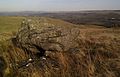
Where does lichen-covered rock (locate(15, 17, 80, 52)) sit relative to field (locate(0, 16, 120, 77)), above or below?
above

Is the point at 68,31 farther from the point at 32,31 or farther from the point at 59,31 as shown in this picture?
the point at 32,31

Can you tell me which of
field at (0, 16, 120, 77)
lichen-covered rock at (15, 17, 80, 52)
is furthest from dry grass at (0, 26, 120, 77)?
lichen-covered rock at (15, 17, 80, 52)

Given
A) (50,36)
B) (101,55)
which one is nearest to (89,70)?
(101,55)

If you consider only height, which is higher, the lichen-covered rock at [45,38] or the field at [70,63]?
the lichen-covered rock at [45,38]

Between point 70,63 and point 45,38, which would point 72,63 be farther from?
point 45,38

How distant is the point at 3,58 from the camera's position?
9.63 metres

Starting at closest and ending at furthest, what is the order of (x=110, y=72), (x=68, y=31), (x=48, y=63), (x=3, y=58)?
(x=110, y=72) → (x=48, y=63) → (x=3, y=58) → (x=68, y=31)

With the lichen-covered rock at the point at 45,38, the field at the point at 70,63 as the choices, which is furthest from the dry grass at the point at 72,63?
the lichen-covered rock at the point at 45,38

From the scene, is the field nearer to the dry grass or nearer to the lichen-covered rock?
the dry grass

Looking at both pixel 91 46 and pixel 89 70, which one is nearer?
pixel 89 70

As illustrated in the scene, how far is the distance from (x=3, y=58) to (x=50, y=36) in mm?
2342

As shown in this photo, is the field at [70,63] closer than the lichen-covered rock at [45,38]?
Yes

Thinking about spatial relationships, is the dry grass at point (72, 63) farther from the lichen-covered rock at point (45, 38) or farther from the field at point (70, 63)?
the lichen-covered rock at point (45, 38)

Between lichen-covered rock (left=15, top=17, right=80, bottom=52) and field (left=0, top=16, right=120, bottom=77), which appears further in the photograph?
lichen-covered rock (left=15, top=17, right=80, bottom=52)
